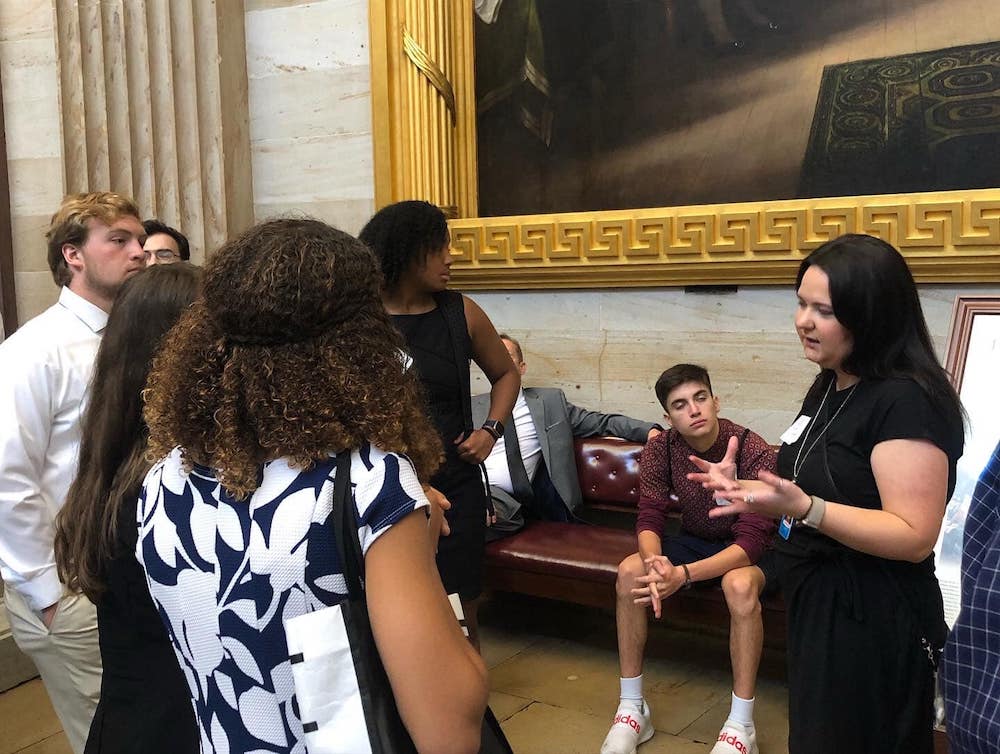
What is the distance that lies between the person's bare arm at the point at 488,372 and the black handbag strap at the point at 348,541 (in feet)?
6.26

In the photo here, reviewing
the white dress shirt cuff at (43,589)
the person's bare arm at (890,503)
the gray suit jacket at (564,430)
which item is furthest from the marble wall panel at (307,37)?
the person's bare arm at (890,503)

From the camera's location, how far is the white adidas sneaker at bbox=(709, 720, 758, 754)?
11.1 feet

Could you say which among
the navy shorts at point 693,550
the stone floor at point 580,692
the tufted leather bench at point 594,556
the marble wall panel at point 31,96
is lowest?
the stone floor at point 580,692

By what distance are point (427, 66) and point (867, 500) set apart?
3.79 metres

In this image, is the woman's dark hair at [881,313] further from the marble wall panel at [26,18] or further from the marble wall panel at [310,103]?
the marble wall panel at [26,18]

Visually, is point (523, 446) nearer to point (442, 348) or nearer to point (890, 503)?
point (442, 348)

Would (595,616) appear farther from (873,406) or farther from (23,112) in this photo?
(23,112)

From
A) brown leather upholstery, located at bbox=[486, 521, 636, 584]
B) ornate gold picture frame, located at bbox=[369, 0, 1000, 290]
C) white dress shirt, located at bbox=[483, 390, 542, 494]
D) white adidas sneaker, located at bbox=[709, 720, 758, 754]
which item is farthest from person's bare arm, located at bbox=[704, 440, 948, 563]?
white dress shirt, located at bbox=[483, 390, 542, 494]

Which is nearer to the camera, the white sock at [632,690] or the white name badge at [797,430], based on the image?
the white name badge at [797,430]

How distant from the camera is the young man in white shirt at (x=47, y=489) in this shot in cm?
259

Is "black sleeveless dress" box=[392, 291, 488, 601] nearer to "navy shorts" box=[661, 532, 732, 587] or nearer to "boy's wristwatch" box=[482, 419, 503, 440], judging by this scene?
"boy's wristwatch" box=[482, 419, 503, 440]

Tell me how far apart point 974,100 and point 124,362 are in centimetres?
352

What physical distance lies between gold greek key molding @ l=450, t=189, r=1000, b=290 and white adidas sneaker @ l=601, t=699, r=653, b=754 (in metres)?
1.99

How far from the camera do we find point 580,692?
410cm
